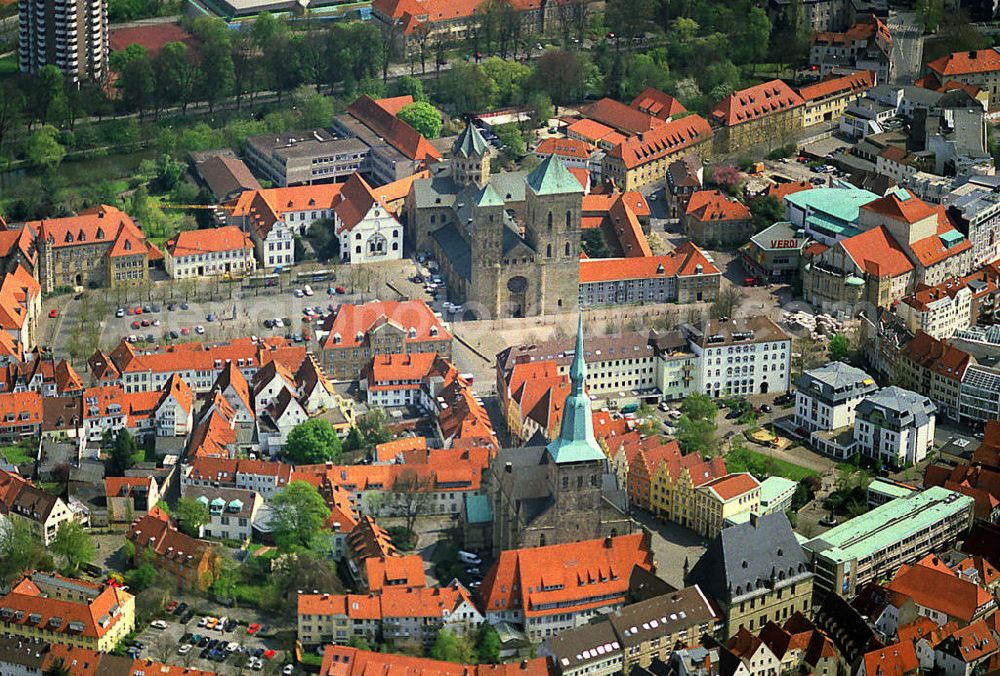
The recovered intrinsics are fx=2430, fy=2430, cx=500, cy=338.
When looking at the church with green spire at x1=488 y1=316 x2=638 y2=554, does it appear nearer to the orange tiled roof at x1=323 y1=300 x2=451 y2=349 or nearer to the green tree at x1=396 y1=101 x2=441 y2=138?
the orange tiled roof at x1=323 y1=300 x2=451 y2=349

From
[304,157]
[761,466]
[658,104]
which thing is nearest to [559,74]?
[658,104]

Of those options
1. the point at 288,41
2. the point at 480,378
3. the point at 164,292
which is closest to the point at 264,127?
the point at 288,41

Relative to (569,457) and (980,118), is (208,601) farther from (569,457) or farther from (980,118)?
(980,118)

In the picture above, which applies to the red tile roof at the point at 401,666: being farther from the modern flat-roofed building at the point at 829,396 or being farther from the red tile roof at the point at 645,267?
the red tile roof at the point at 645,267

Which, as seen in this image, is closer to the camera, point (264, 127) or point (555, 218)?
point (555, 218)

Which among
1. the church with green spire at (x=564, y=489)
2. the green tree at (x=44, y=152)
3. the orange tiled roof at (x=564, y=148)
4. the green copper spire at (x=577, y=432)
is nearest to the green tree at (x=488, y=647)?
the church with green spire at (x=564, y=489)

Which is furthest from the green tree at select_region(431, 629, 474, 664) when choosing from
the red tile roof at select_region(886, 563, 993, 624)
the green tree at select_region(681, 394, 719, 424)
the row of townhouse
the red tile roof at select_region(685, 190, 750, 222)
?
the red tile roof at select_region(685, 190, 750, 222)
